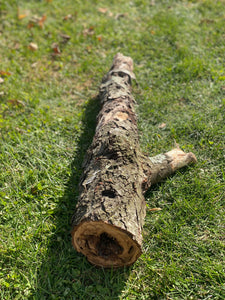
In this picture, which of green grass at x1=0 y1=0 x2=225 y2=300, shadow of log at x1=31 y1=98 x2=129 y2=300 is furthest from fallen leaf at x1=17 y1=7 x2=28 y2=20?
shadow of log at x1=31 y1=98 x2=129 y2=300

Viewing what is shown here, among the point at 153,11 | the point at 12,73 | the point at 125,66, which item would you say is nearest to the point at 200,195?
the point at 125,66

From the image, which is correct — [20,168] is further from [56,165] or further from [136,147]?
[136,147]

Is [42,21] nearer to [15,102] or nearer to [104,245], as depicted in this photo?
[15,102]

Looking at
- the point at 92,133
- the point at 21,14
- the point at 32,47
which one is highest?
the point at 21,14

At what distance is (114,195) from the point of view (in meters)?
2.02

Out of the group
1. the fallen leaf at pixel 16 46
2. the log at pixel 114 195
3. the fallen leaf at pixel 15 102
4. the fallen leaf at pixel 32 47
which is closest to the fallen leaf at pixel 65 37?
the fallen leaf at pixel 32 47

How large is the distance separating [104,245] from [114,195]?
1.40 feet

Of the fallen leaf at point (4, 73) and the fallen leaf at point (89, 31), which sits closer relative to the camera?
A: the fallen leaf at point (4, 73)

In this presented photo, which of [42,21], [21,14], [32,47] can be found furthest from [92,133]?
[21,14]

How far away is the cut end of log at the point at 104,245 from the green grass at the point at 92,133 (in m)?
0.12

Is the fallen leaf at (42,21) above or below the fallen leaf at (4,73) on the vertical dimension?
above

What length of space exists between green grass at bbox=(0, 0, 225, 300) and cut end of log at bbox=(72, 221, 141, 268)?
0.12 meters

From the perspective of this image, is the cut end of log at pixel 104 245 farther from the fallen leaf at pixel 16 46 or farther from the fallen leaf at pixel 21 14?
the fallen leaf at pixel 21 14

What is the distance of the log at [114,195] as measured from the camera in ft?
6.30
